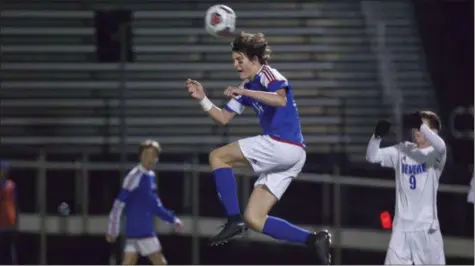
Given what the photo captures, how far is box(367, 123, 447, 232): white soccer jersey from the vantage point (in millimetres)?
9727

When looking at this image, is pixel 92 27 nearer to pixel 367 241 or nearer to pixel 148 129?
pixel 148 129

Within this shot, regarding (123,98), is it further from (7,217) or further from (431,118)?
(431,118)

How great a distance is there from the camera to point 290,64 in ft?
47.2

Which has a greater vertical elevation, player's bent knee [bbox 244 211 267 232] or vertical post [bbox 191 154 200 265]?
player's bent knee [bbox 244 211 267 232]

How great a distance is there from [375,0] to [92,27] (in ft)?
9.86

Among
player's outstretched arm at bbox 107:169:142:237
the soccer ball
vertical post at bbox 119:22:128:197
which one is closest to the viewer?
the soccer ball

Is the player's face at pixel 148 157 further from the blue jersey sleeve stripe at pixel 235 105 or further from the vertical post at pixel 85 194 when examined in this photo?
the blue jersey sleeve stripe at pixel 235 105

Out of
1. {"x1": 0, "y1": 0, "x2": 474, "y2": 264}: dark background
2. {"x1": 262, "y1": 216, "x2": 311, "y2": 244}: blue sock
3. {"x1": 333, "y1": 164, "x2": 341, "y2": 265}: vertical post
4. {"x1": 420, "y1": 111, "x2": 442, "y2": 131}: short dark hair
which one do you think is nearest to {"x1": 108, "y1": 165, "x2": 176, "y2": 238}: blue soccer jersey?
{"x1": 0, "y1": 0, "x2": 474, "y2": 264}: dark background

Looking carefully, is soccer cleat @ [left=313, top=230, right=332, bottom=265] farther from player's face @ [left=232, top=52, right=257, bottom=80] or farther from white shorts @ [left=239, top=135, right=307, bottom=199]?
player's face @ [left=232, top=52, right=257, bottom=80]

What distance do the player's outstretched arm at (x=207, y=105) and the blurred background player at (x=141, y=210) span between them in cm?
274

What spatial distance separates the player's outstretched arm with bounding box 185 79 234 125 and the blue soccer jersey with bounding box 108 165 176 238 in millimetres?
2933

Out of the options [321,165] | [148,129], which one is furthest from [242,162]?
[148,129]

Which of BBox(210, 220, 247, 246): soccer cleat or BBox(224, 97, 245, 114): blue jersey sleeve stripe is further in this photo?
BBox(224, 97, 245, 114): blue jersey sleeve stripe

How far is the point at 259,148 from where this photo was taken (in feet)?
27.8
